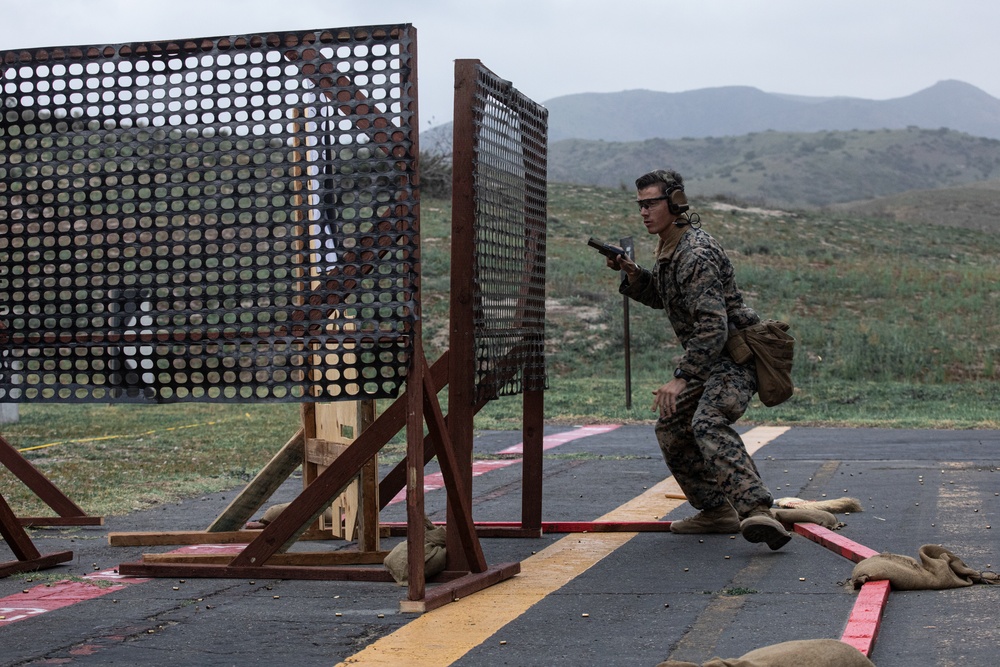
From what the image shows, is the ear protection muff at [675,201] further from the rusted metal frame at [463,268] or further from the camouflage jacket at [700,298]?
the rusted metal frame at [463,268]

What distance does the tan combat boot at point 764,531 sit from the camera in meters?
7.07

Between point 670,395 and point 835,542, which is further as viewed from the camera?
point 670,395

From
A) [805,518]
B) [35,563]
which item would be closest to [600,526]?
[805,518]

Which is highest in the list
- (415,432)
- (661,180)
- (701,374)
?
(661,180)

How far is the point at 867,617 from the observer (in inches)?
210

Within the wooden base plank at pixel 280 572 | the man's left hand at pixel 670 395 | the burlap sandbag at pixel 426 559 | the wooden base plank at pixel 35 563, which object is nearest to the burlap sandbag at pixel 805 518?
the man's left hand at pixel 670 395

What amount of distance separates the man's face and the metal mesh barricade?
79.0 inches

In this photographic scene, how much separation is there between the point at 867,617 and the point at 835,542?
183 cm

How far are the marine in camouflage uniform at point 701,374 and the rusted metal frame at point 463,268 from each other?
1554mm

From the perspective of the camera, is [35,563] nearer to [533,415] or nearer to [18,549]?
[18,549]

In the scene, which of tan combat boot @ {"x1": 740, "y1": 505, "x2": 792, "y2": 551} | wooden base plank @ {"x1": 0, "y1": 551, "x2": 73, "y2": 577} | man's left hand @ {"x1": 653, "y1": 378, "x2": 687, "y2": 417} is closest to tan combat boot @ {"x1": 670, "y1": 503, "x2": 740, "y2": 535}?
man's left hand @ {"x1": 653, "y1": 378, "x2": 687, "y2": 417}

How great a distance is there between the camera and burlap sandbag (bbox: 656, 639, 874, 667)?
4.36 metres

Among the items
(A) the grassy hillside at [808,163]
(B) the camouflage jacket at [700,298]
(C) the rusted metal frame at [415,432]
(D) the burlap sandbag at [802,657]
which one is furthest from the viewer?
(A) the grassy hillside at [808,163]

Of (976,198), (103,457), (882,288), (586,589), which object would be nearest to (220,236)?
(586,589)
